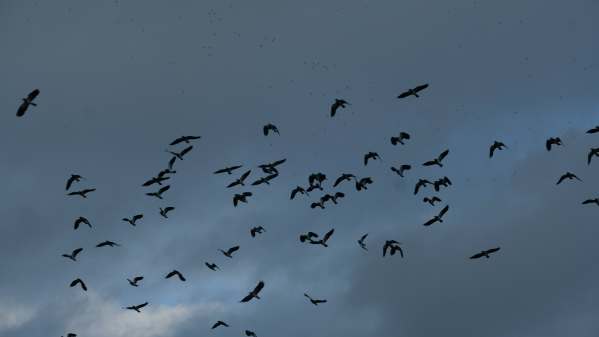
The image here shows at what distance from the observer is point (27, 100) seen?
A: 216 ft

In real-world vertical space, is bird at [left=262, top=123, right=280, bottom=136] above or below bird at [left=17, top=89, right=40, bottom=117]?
above

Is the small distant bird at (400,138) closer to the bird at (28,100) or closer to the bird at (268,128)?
the bird at (268,128)

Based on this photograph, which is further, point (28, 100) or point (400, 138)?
point (400, 138)

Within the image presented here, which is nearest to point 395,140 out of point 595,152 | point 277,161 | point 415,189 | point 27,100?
point 415,189

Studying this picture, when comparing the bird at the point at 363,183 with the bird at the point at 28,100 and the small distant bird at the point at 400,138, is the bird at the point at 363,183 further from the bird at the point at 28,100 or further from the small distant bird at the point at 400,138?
the bird at the point at 28,100

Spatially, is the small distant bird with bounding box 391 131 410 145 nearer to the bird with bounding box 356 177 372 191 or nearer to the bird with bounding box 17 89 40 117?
the bird with bounding box 356 177 372 191

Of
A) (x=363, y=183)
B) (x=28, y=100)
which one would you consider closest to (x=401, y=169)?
(x=363, y=183)

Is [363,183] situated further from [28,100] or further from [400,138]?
[28,100]

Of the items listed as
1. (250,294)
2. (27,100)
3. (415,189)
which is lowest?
(250,294)

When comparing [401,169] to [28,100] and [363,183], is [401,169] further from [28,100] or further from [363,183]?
[28,100]

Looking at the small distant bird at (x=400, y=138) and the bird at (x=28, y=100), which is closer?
the bird at (x=28, y=100)

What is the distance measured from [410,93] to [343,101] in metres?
6.22

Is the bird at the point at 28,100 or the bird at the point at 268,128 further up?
the bird at the point at 268,128

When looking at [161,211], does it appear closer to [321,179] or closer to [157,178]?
[157,178]
